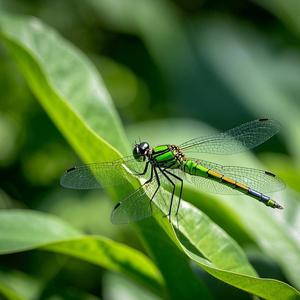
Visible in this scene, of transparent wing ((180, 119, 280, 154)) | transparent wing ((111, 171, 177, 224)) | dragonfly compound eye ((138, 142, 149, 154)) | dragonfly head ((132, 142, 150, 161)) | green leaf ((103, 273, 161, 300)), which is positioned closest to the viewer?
transparent wing ((111, 171, 177, 224))

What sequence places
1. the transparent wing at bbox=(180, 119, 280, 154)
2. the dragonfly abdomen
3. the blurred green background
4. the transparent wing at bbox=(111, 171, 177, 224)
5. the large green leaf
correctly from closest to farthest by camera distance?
the transparent wing at bbox=(111, 171, 177, 224) < the large green leaf < the dragonfly abdomen < the transparent wing at bbox=(180, 119, 280, 154) < the blurred green background

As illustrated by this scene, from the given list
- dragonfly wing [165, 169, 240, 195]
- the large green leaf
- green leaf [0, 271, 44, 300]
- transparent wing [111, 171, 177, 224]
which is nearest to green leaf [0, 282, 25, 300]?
green leaf [0, 271, 44, 300]

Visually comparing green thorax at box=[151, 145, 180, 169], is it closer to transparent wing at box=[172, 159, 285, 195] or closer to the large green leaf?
transparent wing at box=[172, 159, 285, 195]

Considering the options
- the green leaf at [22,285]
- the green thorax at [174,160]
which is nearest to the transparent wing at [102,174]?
the green thorax at [174,160]

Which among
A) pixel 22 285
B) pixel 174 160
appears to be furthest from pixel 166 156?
pixel 22 285

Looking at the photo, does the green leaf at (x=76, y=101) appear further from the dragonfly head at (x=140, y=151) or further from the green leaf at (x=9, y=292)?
the green leaf at (x=9, y=292)

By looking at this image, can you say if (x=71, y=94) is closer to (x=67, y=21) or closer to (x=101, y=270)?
(x=101, y=270)

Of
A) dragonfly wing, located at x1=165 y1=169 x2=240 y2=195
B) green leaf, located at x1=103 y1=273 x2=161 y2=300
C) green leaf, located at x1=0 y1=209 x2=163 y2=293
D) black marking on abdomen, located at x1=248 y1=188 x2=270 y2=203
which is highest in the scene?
dragonfly wing, located at x1=165 y1=169 x2=240 y2=195

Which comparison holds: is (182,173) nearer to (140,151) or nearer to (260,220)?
(140,151)

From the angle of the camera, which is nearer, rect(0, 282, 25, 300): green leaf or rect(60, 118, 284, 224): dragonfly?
rect(60, 118, 284, 224): dragonfly
